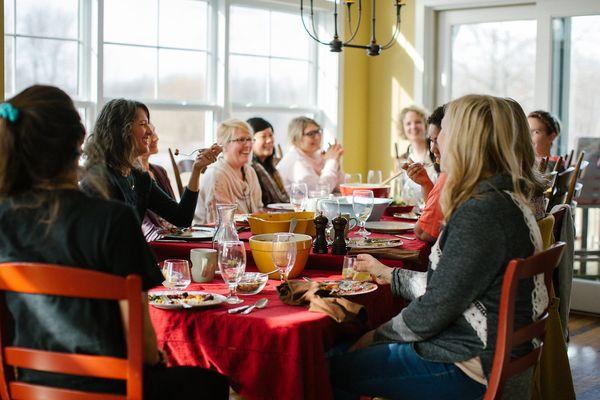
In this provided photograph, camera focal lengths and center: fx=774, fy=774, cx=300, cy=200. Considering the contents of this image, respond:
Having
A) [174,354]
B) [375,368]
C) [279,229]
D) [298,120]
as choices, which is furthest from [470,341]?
[298,120]

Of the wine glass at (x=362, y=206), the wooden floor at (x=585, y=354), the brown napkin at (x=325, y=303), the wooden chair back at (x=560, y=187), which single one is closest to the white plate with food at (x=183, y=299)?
the brown napkin at (x=325, y=303)

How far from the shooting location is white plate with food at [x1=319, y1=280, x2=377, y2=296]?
2.15 meters

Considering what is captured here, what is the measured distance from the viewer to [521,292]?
1948 millimetres

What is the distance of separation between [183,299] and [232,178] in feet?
8.31

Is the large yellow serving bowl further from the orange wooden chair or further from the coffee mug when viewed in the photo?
the orange wooden chair

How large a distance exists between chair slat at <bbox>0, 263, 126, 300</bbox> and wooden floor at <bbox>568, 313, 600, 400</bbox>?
2.50 m

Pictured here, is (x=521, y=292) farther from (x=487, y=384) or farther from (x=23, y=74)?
(x=23, y=74)

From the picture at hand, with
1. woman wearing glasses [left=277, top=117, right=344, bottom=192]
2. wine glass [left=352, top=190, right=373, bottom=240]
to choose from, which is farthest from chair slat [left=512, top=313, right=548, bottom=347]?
woman wearing glasses [left=277, top=117, right=344, bottom=192]

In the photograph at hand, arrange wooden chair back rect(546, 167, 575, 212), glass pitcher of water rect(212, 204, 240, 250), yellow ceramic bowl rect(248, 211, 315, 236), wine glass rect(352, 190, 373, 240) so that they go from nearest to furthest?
glass pitcher of water rect(212, 204, 240, 250) → yellow ceramic bowl rect(248, 211, 315, 236) → wine glass rect(352, 190, 373, 240) → wooden chair back rect(546, 167, 575, 212)

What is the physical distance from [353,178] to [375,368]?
14.7ft

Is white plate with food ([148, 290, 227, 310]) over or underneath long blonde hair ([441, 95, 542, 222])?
underneath

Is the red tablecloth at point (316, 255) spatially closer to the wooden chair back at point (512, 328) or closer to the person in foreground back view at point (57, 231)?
the wooden chair back at point (512, 328)

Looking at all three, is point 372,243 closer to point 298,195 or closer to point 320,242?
point 320,242

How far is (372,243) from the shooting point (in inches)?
113
